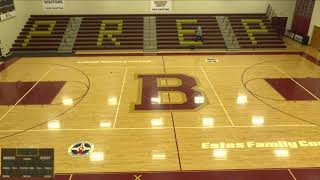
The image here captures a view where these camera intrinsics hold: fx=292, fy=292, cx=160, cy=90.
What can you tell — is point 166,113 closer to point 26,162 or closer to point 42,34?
point 26,162

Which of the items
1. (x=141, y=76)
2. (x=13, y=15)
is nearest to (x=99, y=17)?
(x=13, y=15)

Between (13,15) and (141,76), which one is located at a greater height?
(13,15)

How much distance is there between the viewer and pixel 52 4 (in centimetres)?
2344

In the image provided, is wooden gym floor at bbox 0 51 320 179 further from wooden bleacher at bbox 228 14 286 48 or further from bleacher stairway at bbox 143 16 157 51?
wooden bleacher at bbox 228 14 286 48

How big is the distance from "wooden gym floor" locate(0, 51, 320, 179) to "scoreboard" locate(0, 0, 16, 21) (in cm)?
382

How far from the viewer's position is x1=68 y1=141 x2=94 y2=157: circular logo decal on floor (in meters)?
8.45

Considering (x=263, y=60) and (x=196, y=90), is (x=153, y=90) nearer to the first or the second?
(x=196, y=90)

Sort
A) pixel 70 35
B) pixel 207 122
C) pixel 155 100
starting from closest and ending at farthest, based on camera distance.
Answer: pixel 207 122 → pixel 155 100 → pixel 70 35

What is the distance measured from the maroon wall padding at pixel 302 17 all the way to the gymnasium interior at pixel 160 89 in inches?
4.3

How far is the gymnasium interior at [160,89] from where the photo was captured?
316 inches

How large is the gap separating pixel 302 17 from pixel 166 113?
679 inches

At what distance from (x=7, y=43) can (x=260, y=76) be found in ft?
53.7

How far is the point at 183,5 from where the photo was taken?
2394 cm

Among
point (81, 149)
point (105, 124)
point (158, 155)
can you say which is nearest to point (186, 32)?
point (105, 124)
